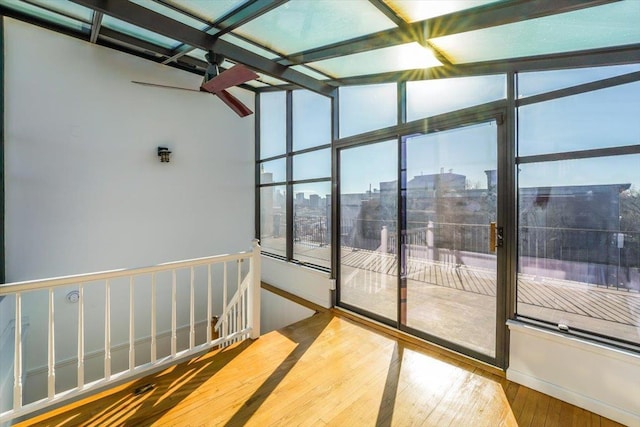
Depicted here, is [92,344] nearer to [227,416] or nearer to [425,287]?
[227,416]

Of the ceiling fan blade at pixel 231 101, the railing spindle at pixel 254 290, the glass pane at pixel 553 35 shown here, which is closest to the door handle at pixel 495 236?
the glass pane at pixel 553 35

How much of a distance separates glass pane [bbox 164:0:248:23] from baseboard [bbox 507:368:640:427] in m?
4.06

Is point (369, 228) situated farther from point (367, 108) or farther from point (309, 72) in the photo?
point (309, 72)

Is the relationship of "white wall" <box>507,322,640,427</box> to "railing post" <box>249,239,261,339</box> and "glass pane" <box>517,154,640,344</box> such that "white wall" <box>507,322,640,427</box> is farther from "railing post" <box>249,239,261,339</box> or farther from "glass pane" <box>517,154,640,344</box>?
"railing post" <box>249,239,261,339</box>

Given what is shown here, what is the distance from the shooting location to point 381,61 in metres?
3.13

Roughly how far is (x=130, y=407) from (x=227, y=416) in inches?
29.7

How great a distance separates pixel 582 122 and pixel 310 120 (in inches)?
137

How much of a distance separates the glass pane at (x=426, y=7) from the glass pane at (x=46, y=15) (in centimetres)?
396

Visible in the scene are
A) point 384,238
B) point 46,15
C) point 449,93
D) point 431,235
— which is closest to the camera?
point 449,93

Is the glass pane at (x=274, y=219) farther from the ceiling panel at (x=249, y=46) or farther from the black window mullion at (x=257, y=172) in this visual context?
the ceiling panel at (x=249, y=46)

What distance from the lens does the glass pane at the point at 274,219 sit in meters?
5.32

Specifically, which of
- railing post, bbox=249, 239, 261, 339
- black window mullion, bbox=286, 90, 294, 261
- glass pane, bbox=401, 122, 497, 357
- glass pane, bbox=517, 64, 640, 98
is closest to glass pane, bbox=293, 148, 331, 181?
black window mullion, bbox=286, 90, 294, 261

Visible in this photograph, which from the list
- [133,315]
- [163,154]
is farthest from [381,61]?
[133,315]

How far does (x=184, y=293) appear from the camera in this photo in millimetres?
4859
